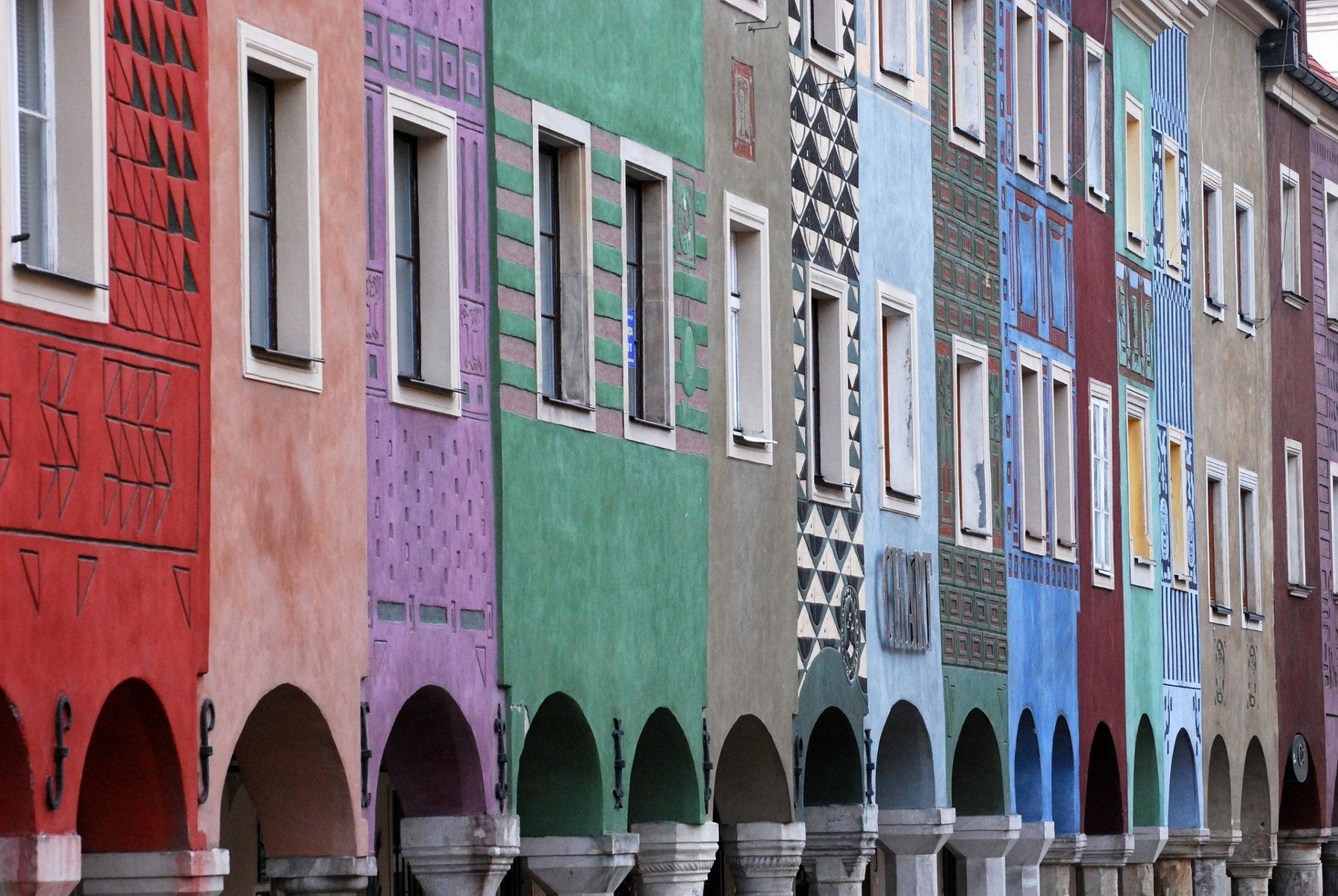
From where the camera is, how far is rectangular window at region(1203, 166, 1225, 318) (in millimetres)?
36281

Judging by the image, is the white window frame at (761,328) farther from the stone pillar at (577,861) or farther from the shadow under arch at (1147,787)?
the shadow under arch at (1147,787)

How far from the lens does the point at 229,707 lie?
14852mm

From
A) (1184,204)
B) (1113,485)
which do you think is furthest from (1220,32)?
(1113,485)

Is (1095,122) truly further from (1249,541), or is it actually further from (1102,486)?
(1249,541)

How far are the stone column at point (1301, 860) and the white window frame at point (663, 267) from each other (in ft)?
66.0

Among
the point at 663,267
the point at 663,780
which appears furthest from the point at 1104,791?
the point at 663,267

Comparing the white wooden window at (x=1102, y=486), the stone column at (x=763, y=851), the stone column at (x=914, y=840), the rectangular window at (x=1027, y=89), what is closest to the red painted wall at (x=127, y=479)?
the stone column at (x=763, y=851)

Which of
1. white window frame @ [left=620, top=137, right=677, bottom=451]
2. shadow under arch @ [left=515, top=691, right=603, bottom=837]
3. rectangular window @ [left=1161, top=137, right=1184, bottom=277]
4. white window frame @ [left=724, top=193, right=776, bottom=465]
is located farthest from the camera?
rectangular window @ [left=1161, top=137, right=1184, bottom=277]

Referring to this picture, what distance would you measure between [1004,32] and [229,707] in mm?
15397

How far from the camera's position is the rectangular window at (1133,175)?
1291 inches

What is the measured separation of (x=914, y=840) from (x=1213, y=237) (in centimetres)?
1332

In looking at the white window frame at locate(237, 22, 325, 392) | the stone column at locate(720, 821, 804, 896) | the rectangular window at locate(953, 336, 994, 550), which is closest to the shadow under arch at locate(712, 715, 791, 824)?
the stone column at locate(720, 821, 804, 896)

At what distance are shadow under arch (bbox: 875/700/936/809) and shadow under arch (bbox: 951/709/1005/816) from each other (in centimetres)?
152

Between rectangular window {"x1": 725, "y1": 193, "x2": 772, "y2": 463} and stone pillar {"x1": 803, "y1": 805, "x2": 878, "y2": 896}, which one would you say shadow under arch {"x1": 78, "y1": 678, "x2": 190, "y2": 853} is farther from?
stone pillar {"x1": 803, "y1": 805, "x2": 878, "y2": 896}
